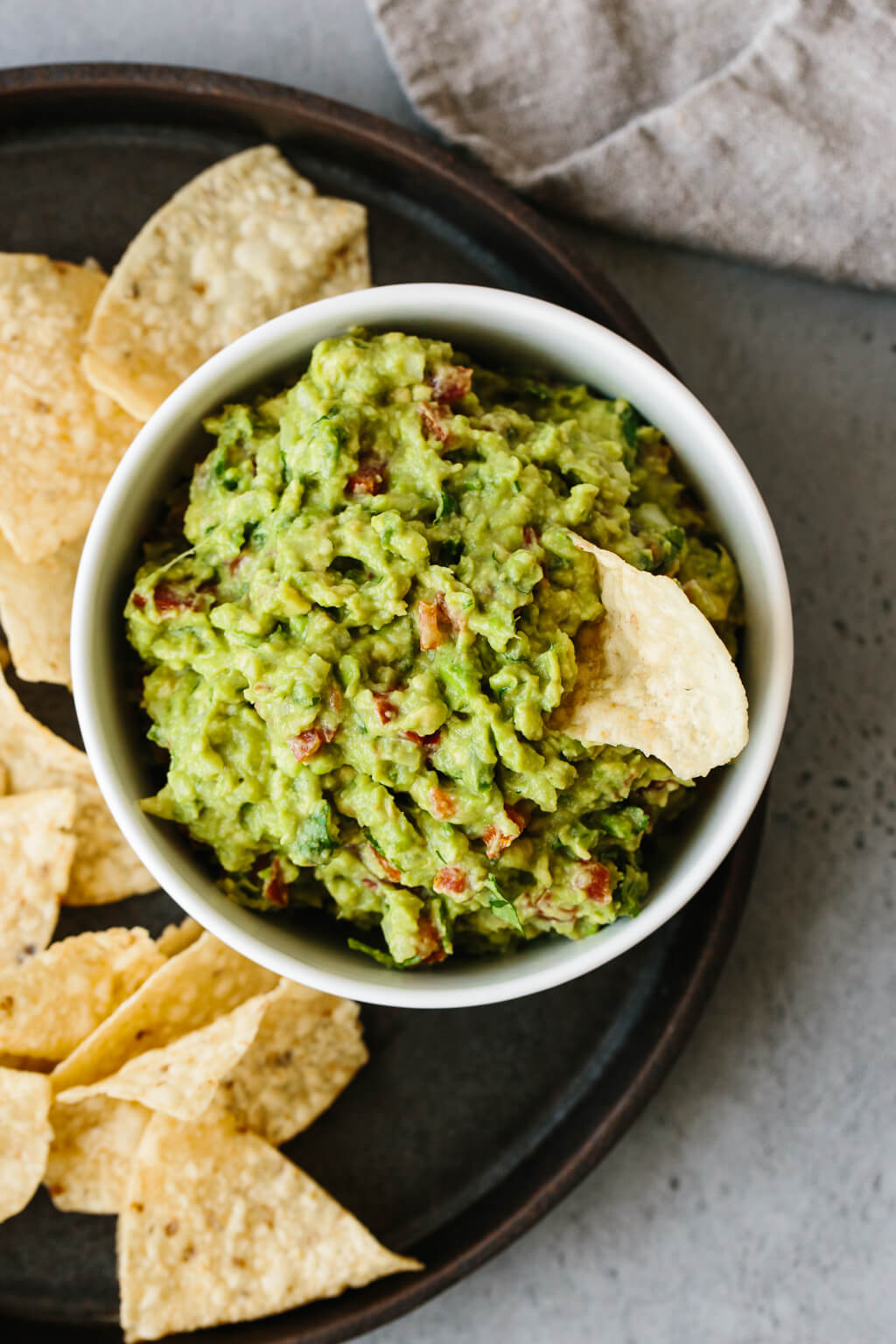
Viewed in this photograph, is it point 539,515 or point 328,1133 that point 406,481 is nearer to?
point 539,515

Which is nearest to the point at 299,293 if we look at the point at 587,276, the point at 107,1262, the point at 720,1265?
the point at 587,276

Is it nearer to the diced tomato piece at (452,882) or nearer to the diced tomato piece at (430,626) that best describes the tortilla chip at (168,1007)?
the diced tomato piece at (452,882)

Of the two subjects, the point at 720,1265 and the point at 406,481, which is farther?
the point at 720,1265

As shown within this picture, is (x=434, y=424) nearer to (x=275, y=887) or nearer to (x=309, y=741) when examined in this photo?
(x=309, y=741)

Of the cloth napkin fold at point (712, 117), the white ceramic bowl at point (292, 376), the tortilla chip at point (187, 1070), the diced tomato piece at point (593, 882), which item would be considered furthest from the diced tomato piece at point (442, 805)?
the cloth napkin fold at point (712, 117)

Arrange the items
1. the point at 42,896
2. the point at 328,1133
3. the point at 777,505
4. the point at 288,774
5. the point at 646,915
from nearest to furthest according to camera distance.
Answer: the point at 288,774 < the point at 646,915 < the point at 42,896 < the point at 328,1133 < the point at 777,505

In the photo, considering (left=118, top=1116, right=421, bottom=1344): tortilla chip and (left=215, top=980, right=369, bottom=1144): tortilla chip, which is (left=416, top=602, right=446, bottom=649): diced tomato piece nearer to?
(left=215, top=980, right=369, bottom=1144): tortilla chip

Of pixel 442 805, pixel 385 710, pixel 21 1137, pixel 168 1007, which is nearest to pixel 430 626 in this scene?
pixel 385 710
